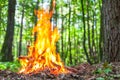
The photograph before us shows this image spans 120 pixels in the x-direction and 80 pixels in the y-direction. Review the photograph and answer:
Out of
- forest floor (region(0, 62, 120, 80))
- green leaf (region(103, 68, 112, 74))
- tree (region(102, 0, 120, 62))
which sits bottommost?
forest floor (region(0, 62, 120, 80))

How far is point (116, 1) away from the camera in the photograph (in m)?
8.96

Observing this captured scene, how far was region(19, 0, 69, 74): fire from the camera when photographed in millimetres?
8445

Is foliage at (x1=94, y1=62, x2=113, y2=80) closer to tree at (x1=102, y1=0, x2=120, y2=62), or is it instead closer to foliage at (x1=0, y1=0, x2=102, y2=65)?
tree at (x1=102, y1=0, x2=120, y2=62)

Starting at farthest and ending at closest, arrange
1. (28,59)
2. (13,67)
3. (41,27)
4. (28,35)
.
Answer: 1. (28,35)
2. (13,67)
3. (41,27)
4. (28,59)

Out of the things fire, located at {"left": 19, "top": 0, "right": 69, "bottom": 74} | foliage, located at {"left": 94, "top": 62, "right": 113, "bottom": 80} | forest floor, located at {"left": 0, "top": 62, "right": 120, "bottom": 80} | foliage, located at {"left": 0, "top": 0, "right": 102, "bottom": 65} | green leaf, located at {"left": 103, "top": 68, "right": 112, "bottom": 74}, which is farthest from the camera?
foliage, located at {"left": 0, "top": 0, "right": 102, "bottom": 65}

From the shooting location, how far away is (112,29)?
9047 millimetres

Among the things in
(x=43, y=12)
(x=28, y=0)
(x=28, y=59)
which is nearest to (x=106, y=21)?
(x=43, y=12)

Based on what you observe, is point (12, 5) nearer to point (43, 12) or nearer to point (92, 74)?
point (43, 12)

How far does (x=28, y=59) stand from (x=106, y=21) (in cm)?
275

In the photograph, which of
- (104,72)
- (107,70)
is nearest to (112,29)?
(107,70)

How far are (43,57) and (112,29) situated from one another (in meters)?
2.35

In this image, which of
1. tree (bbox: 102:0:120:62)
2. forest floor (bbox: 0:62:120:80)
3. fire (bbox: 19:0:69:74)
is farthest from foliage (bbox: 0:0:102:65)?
forest floor (bbox: 0:62:120:80)

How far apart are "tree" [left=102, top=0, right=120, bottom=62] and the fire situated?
63.8 inches

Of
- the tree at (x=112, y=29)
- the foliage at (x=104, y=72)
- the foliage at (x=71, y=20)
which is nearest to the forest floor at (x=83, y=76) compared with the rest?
the foliage at (x=104, y=72)
